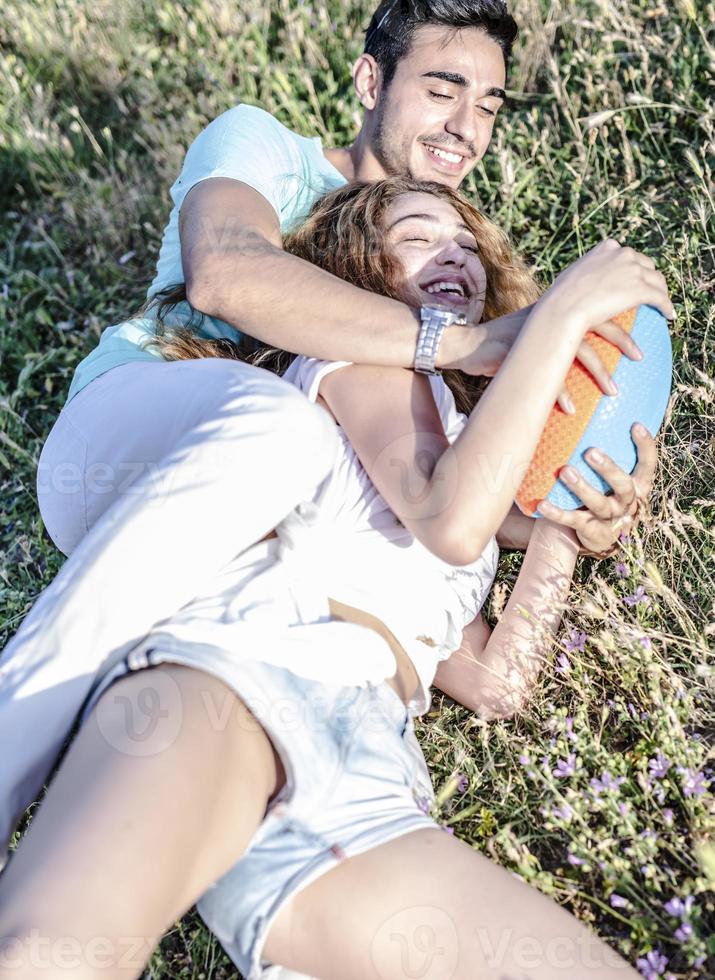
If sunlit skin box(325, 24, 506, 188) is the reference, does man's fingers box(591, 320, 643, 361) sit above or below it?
below

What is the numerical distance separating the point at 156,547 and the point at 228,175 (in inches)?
65.0

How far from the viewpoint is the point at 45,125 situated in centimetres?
529

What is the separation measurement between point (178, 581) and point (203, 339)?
130 cm

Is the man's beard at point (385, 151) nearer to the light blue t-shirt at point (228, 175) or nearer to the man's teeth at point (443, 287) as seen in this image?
the light blue t-shirt at point (228, 175)

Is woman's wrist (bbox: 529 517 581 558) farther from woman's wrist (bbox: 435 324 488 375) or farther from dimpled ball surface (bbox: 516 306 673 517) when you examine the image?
woman's wrist (bbox: 435 324 488 375)

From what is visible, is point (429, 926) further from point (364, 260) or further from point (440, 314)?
point (364, 260)

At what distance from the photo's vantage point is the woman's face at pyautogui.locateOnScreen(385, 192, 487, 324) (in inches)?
114

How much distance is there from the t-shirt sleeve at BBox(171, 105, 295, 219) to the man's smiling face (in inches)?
20.2

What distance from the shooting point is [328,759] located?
6.77ft

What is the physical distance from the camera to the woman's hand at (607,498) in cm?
257

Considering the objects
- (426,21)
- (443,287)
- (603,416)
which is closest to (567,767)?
(603,416)

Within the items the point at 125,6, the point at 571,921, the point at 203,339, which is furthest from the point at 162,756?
the point at 125,6

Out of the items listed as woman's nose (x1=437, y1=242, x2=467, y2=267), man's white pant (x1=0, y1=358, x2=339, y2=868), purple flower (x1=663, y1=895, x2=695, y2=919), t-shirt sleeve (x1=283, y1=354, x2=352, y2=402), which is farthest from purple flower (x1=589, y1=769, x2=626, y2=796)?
woman's nose (x1=437, y1=242, x2=467, y2=267)

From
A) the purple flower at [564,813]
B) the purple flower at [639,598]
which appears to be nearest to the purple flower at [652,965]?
the purple flower at [564,813]
